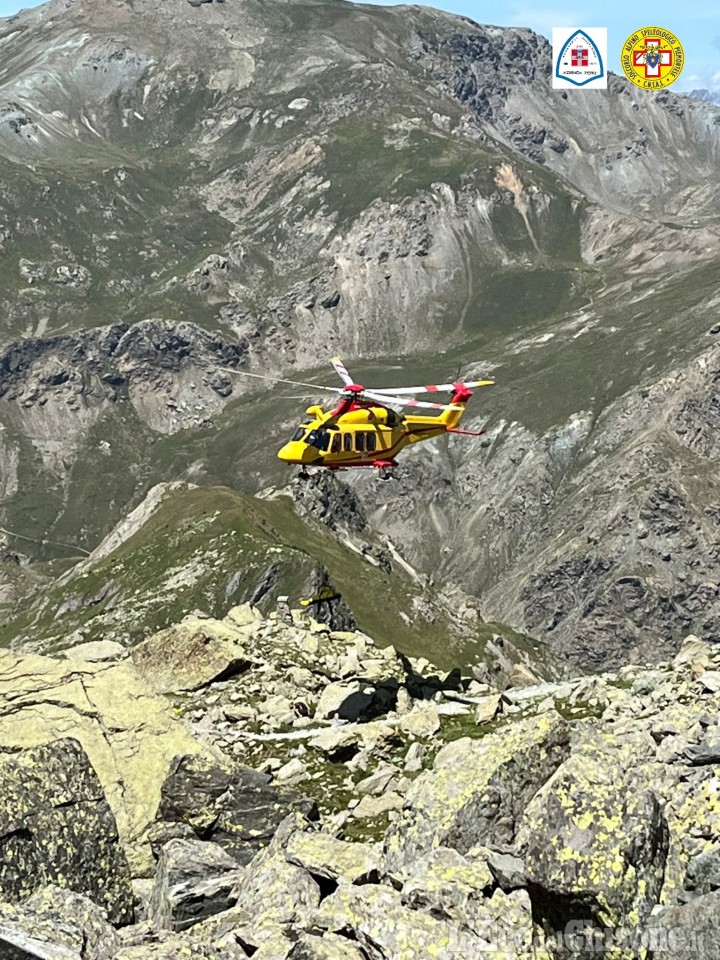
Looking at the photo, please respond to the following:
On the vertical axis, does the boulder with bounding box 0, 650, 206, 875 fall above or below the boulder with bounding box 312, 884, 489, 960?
below

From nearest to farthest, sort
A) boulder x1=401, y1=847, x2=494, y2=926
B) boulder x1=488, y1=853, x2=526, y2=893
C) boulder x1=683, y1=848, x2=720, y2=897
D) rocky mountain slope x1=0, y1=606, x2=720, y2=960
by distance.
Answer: rocky mountain slope x1=0, y1=606, x2=720, y2=960, boulder x1=683, y1=848, x2=720, y2=897, boulder x1=401, y1=847, x2=494, y2=926, boulder x1=488, y1=853, x2=526, y2=893

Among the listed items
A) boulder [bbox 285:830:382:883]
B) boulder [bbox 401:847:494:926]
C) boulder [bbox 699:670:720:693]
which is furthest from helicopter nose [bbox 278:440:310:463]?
boulder [bbox 401:847:494:926]

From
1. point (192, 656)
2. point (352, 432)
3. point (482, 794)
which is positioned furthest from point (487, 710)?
point (352, 432)

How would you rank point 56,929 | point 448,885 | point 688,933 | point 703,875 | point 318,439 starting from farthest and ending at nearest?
point 318,439 < point 448,885 < point 56,929 < point 703,875 < point 688,933

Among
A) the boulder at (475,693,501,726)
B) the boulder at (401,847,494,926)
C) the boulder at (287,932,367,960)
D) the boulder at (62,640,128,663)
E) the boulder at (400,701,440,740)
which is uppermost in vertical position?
the boulder at (287,932,367,960)

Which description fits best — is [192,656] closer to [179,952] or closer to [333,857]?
[333,857]

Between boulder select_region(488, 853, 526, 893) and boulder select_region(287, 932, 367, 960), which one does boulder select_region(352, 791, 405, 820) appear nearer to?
boulder select_region(488, 853, 526, 893)
